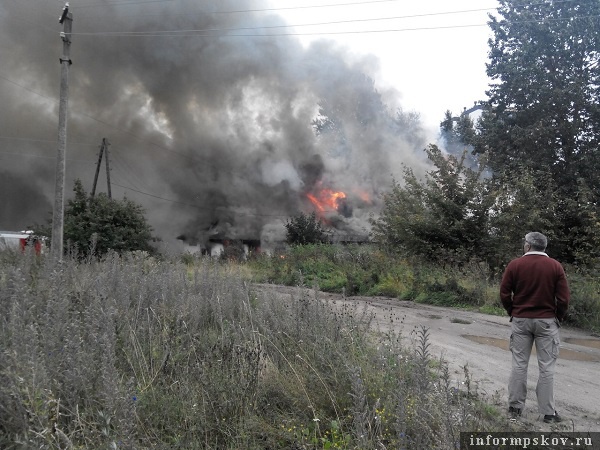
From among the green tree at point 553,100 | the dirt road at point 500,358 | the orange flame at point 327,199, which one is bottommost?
the dirt road at point 500,358

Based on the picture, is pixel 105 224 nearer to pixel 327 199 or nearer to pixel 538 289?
pixel 327 199

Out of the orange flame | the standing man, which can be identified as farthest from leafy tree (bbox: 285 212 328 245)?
the standing man

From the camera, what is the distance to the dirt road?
418cm

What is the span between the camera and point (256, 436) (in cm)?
305

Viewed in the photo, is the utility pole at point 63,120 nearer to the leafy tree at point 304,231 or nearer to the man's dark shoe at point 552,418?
the man's dark shoe at point 552,418

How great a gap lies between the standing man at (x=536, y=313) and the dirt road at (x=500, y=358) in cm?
21

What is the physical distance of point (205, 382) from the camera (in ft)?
10.4

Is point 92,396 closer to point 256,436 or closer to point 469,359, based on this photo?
point 256,436

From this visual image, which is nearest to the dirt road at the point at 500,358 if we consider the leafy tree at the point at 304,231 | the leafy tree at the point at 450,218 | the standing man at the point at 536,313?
the standing man at the point at 536,313

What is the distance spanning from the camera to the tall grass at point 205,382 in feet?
8.52

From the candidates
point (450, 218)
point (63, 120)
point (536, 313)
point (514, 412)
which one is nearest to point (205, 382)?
point (514, 412)

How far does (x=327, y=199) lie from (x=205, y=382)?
83.4ft

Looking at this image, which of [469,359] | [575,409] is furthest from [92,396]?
[469,359]

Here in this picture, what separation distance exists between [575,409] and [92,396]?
4.01m
